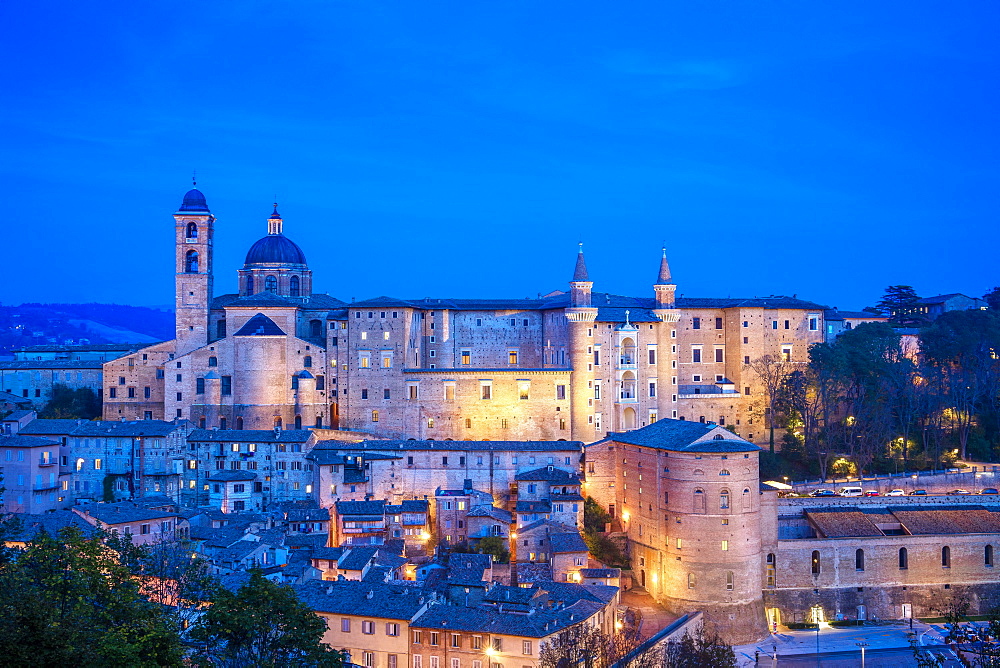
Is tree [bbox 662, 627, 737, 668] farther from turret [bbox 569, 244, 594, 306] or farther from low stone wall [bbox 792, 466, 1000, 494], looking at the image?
turret [bbox 569, 244, 594, 306]

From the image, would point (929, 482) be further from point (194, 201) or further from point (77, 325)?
point (77, 325)

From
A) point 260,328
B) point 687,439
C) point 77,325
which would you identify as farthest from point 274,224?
point 77,325

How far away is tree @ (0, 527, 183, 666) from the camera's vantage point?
17375mm

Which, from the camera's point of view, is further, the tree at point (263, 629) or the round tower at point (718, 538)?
the round tower at point (718, 538)

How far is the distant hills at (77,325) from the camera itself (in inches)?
5364

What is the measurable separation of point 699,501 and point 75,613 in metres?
26.7

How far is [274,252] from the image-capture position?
66312 millimetres

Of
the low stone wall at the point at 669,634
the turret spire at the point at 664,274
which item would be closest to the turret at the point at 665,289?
the turret spire at the point at 664,274

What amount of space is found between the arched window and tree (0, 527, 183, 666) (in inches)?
917

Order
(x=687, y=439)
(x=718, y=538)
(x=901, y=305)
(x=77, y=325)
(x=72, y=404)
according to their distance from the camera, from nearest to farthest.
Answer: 1. (x=718, y=538)
2. (x=687, y=439)
3. (x=72, y=404)
4. (x=901, y=305)
5. (x=77, y=325)

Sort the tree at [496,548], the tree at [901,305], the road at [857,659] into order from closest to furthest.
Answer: the road at [857,659], the tree at [496,548], the tree at [901,305]

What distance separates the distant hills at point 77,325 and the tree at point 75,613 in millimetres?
105442

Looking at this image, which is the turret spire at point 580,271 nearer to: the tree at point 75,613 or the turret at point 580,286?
the turret at point 580,286

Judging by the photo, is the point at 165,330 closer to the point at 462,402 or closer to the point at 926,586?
the point at 462,402
